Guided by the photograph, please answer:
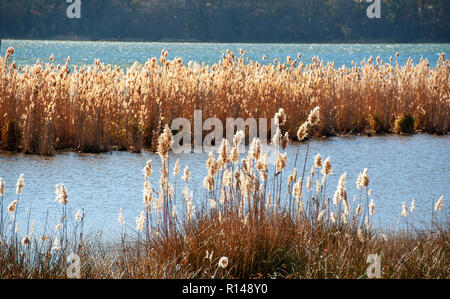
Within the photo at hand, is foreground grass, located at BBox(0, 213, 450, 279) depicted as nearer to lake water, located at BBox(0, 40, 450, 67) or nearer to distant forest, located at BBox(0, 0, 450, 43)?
lake water, located at BBox(0, 40, 450, 67)

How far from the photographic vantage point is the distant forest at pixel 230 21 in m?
89.8

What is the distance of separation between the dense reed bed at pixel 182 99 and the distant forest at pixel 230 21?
3051 inches

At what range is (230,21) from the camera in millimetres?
98438

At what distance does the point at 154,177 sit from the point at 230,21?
9041cm

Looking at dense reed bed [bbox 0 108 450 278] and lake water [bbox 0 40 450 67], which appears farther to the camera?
lake water [bbox 0 40 450 67]

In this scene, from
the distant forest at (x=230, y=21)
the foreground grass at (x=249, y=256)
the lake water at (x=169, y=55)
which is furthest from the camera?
the distant forest at (x=230, y=21)

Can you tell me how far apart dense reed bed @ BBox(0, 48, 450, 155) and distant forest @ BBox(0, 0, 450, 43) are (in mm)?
77506

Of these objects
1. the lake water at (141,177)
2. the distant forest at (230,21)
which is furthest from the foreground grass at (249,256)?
the distant forest at (230,21)

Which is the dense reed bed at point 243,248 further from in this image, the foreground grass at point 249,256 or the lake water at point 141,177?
the lake water at point 141,177

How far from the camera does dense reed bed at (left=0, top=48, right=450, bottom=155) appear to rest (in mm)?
11477

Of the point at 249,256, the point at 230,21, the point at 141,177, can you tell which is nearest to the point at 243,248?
the point at 249,256

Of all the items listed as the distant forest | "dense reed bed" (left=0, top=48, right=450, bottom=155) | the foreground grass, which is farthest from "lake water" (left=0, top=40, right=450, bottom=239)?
the distant forest

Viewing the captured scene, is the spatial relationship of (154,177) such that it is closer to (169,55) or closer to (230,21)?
(169,55)
